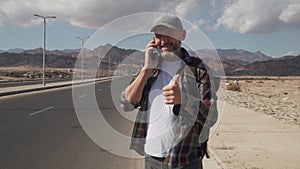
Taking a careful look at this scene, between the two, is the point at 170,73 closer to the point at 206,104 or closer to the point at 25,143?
the point at 206,104

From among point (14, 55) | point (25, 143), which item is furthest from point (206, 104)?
point (14, 55)

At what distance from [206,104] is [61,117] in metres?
12.1

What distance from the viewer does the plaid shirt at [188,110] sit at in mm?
2209

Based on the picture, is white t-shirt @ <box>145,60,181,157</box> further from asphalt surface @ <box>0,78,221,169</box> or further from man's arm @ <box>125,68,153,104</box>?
asphalt surface @ <box>0,78,221,169</box>

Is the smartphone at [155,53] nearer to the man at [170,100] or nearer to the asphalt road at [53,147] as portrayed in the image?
the man at [170,100]

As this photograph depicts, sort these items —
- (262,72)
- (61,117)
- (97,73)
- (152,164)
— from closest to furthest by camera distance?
(152,164) < (97,73) < (61,117) < (262,72)

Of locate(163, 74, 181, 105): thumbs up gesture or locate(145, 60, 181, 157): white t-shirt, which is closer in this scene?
locate(163, 74, 181, 105): thumbs up gesture

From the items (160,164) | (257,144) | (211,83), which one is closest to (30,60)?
(257,144)

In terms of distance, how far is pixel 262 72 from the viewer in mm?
148500

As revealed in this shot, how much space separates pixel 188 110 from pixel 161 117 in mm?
289

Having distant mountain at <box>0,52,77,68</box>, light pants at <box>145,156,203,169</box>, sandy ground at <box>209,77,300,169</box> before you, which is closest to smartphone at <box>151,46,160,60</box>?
light pants at <box>145,156,203,169</box>

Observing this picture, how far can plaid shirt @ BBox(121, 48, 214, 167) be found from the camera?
7.25 ft

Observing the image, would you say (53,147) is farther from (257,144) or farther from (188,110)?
(188,110)

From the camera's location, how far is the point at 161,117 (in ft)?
7.97
